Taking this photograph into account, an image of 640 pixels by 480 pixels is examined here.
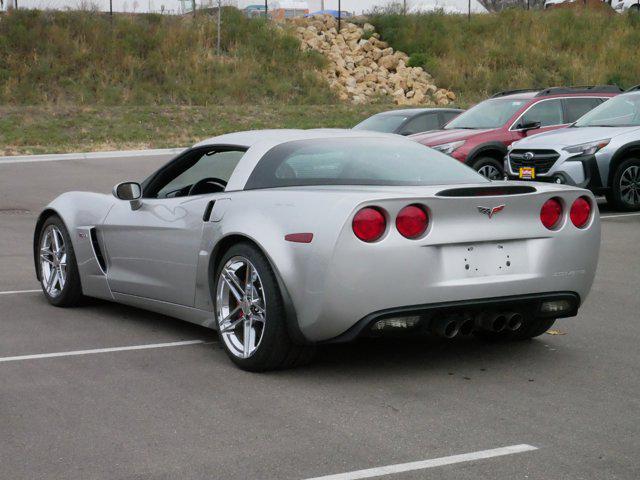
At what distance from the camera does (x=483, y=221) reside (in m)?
6.07

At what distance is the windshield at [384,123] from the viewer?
65.8ft

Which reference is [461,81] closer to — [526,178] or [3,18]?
[3,18]

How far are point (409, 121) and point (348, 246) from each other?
14623 mm

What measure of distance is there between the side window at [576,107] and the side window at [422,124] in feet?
8.71

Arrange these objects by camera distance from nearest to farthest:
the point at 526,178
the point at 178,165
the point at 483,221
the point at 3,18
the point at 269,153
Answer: the point at 483,221 → the point at 269,153 → the point at 178,165 → the point at 526,178 → the point at 3,18

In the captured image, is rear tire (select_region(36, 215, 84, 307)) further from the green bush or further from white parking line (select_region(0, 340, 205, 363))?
the green bush

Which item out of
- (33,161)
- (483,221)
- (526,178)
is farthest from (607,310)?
(33,161)

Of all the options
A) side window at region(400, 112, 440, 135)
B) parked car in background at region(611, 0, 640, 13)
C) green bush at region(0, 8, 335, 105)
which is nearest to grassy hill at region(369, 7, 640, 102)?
parked car in background at region(611, 0, 640, 13)

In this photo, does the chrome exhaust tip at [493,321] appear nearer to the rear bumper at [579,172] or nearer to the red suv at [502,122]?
the rear bumper at [579,172]

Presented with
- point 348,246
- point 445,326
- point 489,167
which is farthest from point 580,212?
point 489,167

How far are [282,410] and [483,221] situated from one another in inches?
59.9

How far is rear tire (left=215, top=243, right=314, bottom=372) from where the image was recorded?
607 cm

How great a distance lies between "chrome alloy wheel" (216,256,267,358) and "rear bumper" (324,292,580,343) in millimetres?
504

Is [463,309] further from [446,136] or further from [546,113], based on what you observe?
[546,113]
